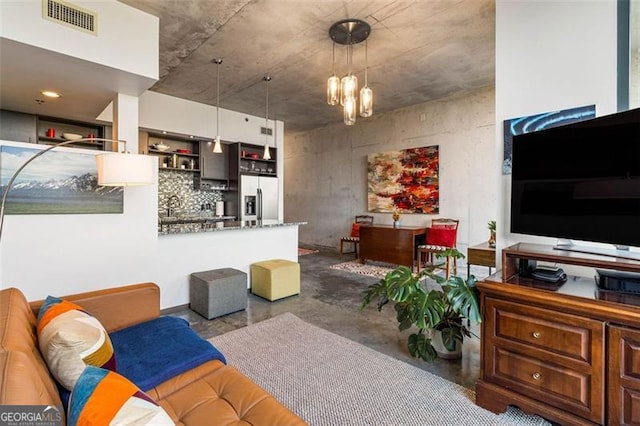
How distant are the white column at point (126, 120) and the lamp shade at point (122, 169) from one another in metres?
0.90

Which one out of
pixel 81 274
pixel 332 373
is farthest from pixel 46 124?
pixel 332 373

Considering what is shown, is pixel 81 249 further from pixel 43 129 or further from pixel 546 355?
pixel 546 355

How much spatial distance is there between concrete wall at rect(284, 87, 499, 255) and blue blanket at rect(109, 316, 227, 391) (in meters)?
4.64

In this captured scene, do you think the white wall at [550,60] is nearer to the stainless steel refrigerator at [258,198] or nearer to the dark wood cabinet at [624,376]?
the dark wood cabinet at [624,376]

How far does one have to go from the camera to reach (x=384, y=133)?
681 centimetres

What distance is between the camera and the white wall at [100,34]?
89.7 inches

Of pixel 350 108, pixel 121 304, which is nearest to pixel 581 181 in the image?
pixel 350 108

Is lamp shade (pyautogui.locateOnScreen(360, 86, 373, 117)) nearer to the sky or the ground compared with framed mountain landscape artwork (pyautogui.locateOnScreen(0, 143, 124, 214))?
nearer to the sky

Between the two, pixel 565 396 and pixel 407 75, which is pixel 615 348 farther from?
pixel 407 75

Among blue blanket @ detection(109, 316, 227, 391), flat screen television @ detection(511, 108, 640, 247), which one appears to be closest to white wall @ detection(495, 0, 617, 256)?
flat screen television @ detection(511, 108, 640, 247)

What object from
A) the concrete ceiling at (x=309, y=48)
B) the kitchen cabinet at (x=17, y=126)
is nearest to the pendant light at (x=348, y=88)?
the concrete ceiling at (x=309, y=48)

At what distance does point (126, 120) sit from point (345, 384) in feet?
10.6

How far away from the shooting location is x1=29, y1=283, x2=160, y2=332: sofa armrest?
196 centimetres

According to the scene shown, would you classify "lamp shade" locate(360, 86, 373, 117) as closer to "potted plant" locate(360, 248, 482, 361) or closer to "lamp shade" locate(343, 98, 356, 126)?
"lamp shade" locate(343, 98, 356, 126)
